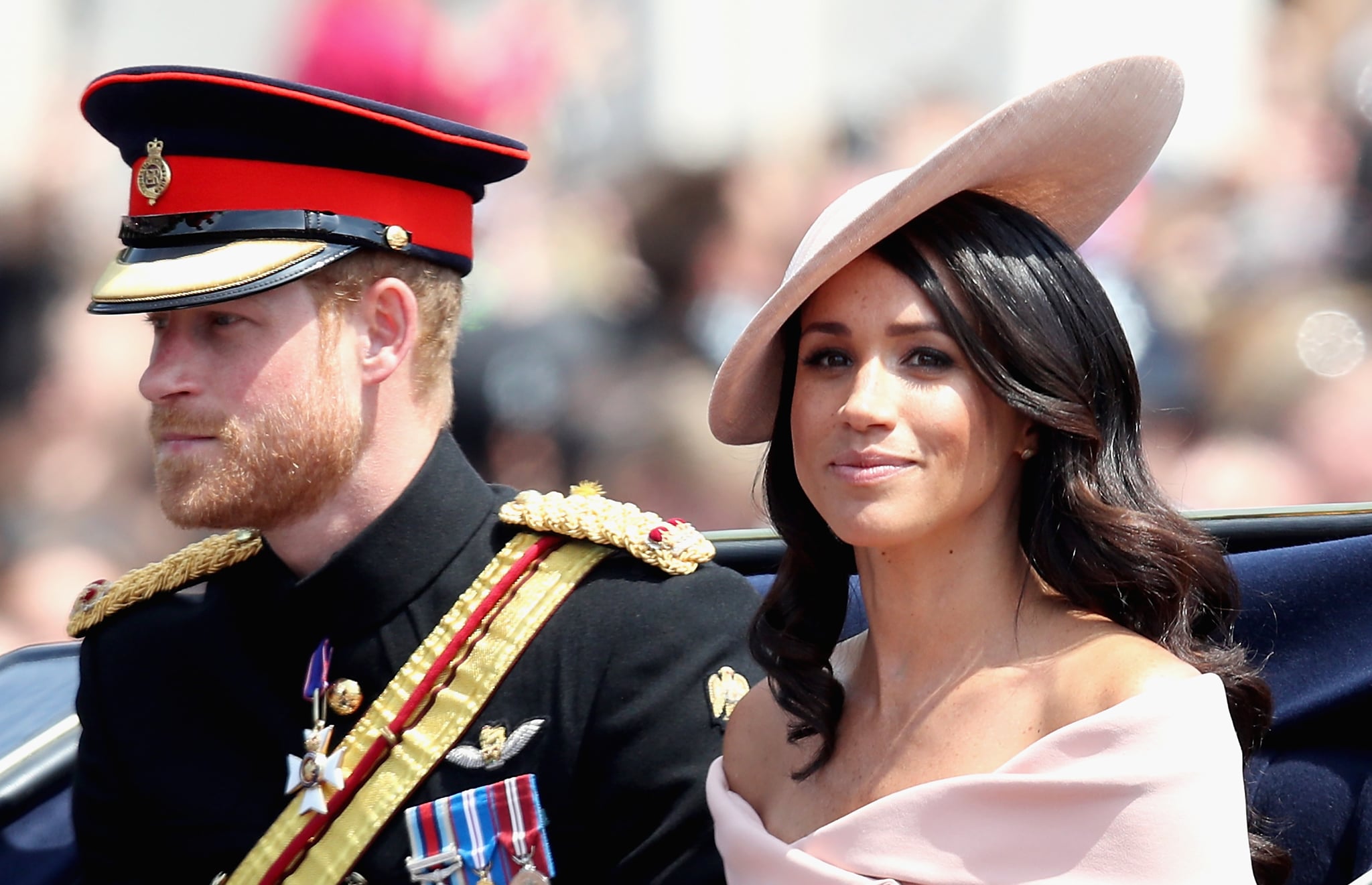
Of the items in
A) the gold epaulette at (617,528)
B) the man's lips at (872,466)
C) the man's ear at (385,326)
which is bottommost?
the gold epaulette at (617,528)

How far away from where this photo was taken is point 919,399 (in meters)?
1.83

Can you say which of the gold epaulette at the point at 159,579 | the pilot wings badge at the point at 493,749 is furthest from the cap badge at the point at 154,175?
the pilot wings badge at the point at 493,749

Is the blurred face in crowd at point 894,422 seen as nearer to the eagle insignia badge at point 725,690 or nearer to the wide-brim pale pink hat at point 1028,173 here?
the wide-brim pale pink hat at point 1028,173

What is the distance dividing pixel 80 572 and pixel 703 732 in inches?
97.2

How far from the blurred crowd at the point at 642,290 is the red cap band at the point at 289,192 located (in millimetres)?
1354

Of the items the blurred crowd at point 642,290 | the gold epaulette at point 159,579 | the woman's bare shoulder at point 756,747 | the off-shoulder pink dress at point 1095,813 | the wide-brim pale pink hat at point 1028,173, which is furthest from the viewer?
the blurred crowd at point 642,290

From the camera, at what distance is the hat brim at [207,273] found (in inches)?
91.6

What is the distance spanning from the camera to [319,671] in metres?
2.45

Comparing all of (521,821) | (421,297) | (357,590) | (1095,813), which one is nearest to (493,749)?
(521,821)

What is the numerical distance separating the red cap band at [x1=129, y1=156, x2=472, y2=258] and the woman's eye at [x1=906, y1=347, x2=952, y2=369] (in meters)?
0.96

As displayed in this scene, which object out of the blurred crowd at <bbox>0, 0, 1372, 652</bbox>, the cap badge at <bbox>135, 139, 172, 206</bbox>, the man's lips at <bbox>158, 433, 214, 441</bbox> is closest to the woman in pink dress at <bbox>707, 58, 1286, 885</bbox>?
the man's lips at <bbox>158, 433, 214, 441</bbox>

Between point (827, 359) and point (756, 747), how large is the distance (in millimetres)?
554

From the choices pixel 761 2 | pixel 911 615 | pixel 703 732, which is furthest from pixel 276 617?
pixel 761 2

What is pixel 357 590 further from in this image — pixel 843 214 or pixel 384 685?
pixel 843 214
